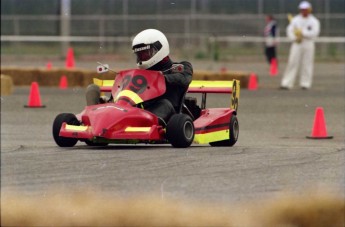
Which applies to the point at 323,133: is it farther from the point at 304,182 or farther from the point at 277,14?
the point at 277,14

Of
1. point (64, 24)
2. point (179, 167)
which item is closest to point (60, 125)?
point (179, 167)

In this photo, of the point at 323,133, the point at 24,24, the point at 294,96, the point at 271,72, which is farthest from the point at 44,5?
the point at 323,133

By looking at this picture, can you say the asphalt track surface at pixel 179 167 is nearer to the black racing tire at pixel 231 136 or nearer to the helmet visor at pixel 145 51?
the black racing tire at pixel 231 136

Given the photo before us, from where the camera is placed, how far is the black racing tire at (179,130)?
1191 cm

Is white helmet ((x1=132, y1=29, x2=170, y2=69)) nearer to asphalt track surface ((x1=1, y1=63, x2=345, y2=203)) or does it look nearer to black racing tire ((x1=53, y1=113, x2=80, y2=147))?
asphalt track surface ((x1=1, y1=63, x2=345, y2=203))

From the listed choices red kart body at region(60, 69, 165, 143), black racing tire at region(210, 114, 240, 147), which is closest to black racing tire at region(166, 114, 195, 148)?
red kart body at region(60, 69, 165, 143)

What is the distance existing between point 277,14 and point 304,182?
1347 inches

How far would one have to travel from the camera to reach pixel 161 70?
41.8ft

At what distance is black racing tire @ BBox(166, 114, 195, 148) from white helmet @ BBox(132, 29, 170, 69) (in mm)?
820

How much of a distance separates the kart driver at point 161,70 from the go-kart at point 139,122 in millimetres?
86

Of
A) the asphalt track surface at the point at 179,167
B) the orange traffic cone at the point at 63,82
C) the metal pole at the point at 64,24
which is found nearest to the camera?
the asphalt track surface at the point at 179,167

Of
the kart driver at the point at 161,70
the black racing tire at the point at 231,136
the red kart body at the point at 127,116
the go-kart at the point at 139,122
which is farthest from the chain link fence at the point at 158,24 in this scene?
the red kart body at the point at 127,116

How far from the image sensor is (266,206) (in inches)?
299

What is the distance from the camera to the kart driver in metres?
12.3
